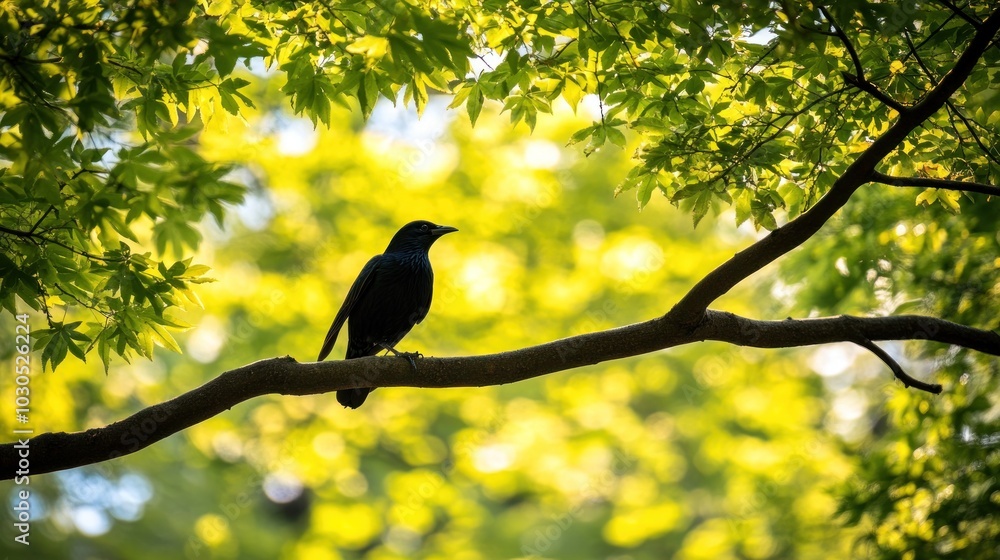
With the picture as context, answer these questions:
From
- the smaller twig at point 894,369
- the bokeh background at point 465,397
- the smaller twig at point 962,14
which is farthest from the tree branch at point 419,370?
the bokeh background at point 465,397

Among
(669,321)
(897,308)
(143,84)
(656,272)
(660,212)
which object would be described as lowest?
(669,321)

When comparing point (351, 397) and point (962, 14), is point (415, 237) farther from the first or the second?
point (962, 14)

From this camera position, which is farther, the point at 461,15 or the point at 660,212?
the point at 660,212

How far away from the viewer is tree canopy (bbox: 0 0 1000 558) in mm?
2723

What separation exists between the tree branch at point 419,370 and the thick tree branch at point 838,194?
0.18 m


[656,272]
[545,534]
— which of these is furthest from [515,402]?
[656,272]

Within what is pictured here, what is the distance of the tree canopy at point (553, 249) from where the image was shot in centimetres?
272

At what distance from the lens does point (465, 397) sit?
980cm

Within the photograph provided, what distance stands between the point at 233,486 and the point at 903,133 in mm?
9131

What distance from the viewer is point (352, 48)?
9.31 ft

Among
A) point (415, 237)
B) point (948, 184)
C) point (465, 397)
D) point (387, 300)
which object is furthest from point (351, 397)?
point (465, 397)

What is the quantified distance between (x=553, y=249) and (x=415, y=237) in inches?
194

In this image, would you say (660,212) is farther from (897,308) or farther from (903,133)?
(903,133)

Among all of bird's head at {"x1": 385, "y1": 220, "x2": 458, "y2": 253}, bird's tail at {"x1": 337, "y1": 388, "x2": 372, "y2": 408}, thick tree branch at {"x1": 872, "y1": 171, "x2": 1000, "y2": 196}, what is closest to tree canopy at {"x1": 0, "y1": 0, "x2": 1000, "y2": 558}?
thick tree branch at {"x1": 872, "y1": 171, "x2": 1000, "y2": 196}
